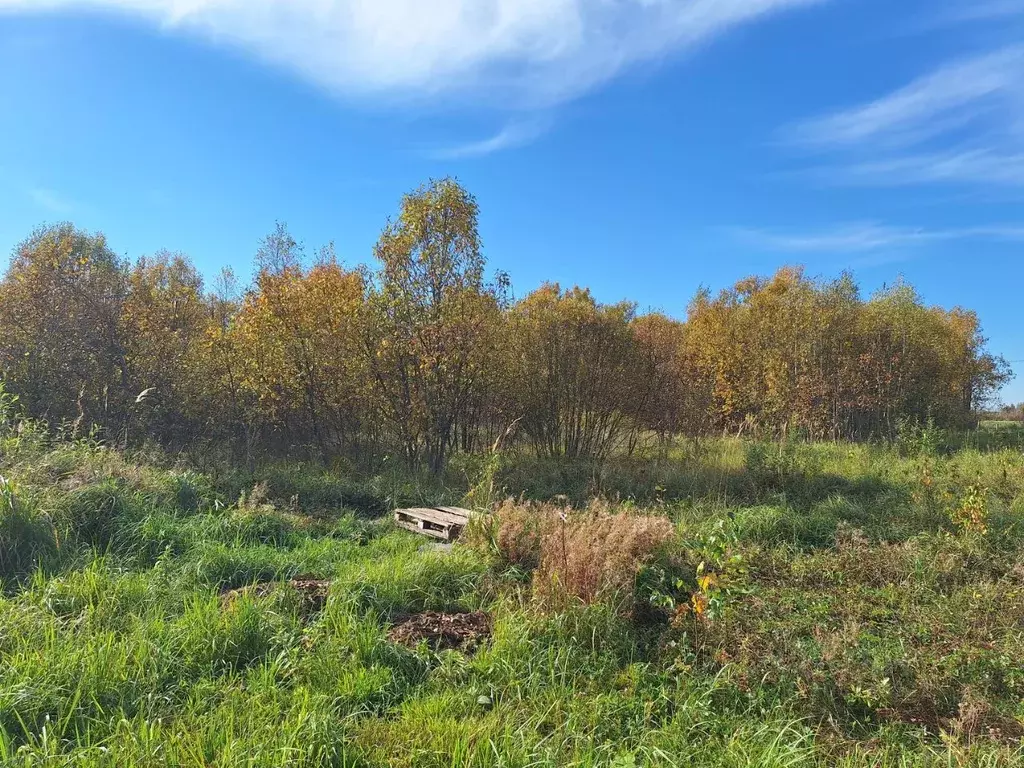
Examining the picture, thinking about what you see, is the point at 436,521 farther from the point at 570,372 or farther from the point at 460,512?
the point at 570,372

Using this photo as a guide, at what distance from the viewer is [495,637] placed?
3.63 metres

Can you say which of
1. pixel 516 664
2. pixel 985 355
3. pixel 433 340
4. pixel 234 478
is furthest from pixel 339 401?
pixel 985 355

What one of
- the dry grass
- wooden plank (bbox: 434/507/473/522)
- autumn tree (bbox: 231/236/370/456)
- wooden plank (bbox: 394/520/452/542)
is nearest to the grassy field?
the dry grass

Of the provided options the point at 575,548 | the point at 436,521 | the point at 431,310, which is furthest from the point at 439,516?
the point at 431,310

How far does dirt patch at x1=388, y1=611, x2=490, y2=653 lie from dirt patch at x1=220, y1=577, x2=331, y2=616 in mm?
580

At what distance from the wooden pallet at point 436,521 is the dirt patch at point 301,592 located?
5.32ft

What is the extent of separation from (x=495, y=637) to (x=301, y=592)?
4.70 feet

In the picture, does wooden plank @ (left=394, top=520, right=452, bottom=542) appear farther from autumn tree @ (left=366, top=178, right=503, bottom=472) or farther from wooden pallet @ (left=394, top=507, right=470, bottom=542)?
autumn tree @ (left=366, top=178, right=503, bottom=472)

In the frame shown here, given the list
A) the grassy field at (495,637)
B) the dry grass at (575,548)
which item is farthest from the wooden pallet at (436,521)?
the dry grass at (575,548)

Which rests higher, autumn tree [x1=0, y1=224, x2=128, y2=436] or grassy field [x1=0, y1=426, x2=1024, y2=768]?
autumn tree [x1=0, y1=224, x2=128, y2=436]

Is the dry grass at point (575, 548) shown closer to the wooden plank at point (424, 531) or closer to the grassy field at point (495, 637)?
the grassy field at point (495, 637)

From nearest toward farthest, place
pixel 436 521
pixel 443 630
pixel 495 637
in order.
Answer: pixel 495 637, pixel 443 630, pixel 436 521

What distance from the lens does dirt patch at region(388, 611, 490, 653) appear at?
12.0 ft

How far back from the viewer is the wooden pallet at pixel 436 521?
5871 mm
